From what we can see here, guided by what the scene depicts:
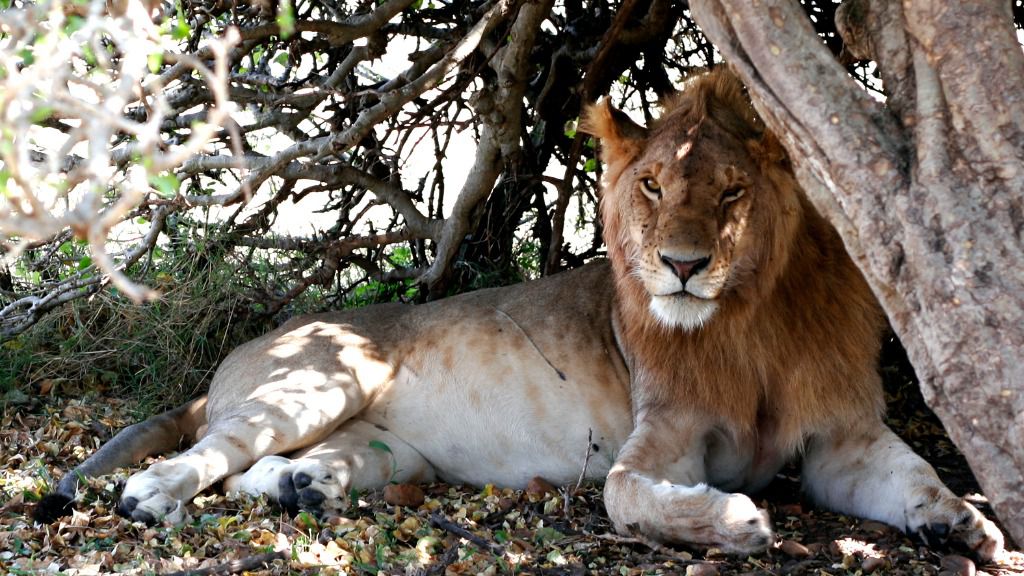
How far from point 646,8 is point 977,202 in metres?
3.76

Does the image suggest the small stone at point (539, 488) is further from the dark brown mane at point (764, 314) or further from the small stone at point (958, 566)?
the small stone at point (958, 566)

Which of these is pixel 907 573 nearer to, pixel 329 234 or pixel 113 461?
pixel 113 461

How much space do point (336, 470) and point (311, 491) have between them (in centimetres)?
32

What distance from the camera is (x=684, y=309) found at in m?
4.16

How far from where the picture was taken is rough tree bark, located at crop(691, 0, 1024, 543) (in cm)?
276

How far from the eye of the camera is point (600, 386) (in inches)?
203

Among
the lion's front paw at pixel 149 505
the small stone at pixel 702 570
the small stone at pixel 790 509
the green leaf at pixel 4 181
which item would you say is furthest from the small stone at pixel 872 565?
the green leaf at pixel 4 181

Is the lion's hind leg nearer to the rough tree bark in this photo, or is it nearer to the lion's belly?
the lion's belly

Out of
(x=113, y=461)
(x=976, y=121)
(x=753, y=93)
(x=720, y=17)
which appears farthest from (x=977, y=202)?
(x=113, y=461)

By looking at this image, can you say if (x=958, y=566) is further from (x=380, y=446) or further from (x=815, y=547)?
(x=380, y=446)

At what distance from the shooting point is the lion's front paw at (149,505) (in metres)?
4.13

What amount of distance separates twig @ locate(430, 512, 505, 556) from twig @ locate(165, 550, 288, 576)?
0.65 m

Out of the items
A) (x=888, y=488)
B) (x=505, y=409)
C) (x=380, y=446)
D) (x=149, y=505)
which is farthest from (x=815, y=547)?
(x=149, y=505)

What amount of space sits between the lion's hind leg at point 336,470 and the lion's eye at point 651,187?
1.66 meters
